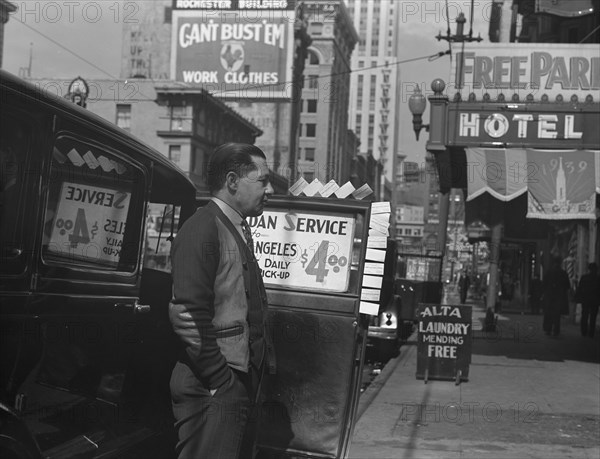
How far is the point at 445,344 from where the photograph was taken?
11.1 metres

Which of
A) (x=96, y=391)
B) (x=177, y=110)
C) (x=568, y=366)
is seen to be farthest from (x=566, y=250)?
(x=177, y=110)

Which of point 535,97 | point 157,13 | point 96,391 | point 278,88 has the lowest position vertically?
point 96,391

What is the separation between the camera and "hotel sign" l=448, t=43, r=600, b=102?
11.2 meters

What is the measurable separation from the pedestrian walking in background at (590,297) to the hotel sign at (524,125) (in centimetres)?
775

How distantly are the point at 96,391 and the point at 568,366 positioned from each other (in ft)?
33.0

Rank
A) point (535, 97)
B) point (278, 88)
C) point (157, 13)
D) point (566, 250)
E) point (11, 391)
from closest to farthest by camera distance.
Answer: point (11, 391), point (535, 97), point (566, 250), point (278, 88), point (157, 13)

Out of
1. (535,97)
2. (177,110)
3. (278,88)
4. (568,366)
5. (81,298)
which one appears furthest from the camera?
(177,110)

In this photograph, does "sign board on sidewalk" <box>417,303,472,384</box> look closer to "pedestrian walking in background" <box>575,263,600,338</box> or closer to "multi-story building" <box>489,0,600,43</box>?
"multi-story building" <box>489,0,600,43</box>

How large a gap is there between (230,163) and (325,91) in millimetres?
99567

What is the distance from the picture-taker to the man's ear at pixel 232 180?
151 inches

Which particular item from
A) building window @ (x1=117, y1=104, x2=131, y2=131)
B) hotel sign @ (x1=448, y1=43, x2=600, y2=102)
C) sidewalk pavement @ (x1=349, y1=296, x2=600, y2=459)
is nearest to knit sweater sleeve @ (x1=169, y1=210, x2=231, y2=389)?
sidewalk pavement @ (x1=349, y1=296, x2=600, y2=459)

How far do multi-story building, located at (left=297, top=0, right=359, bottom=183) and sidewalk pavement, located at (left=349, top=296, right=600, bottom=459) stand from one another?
8437 centimetres

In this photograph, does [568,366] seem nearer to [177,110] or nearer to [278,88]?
[278,88]

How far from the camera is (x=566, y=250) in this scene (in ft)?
87.7
